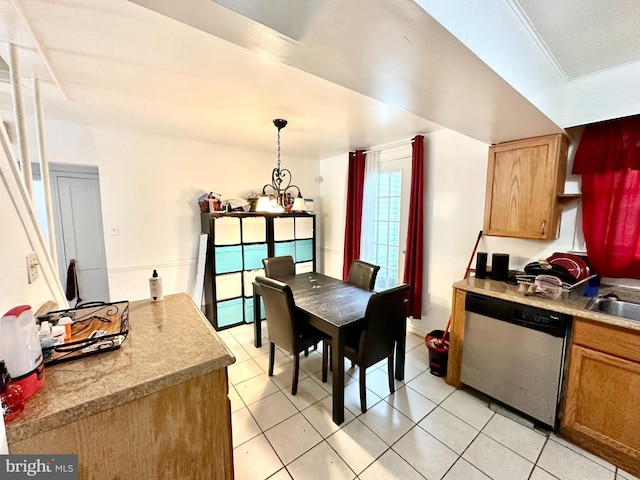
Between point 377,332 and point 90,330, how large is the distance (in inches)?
64.6

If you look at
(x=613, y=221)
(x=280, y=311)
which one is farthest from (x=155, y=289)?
(x=613, y=221)

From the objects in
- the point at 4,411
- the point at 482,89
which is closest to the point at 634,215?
the point at 482,89

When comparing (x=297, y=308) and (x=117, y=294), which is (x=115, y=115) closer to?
(x=117, y=294)

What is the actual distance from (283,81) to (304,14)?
956 mm

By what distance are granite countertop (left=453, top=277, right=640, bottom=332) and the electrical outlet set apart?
264 cm

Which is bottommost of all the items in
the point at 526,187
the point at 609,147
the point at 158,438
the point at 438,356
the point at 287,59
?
the point at 438,356

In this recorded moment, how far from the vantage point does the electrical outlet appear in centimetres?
127

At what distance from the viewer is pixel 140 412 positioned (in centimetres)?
86

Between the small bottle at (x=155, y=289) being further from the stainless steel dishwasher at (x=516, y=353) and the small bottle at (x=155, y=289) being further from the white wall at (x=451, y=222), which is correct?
the white wall at (x=451, y=222)

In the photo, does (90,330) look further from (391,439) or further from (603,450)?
(603,450)

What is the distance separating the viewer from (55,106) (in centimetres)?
230

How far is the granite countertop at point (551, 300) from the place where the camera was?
4.83 feet

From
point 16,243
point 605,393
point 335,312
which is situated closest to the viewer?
point 16,243

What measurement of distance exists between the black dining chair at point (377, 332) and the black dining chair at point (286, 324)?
1.17 feet
